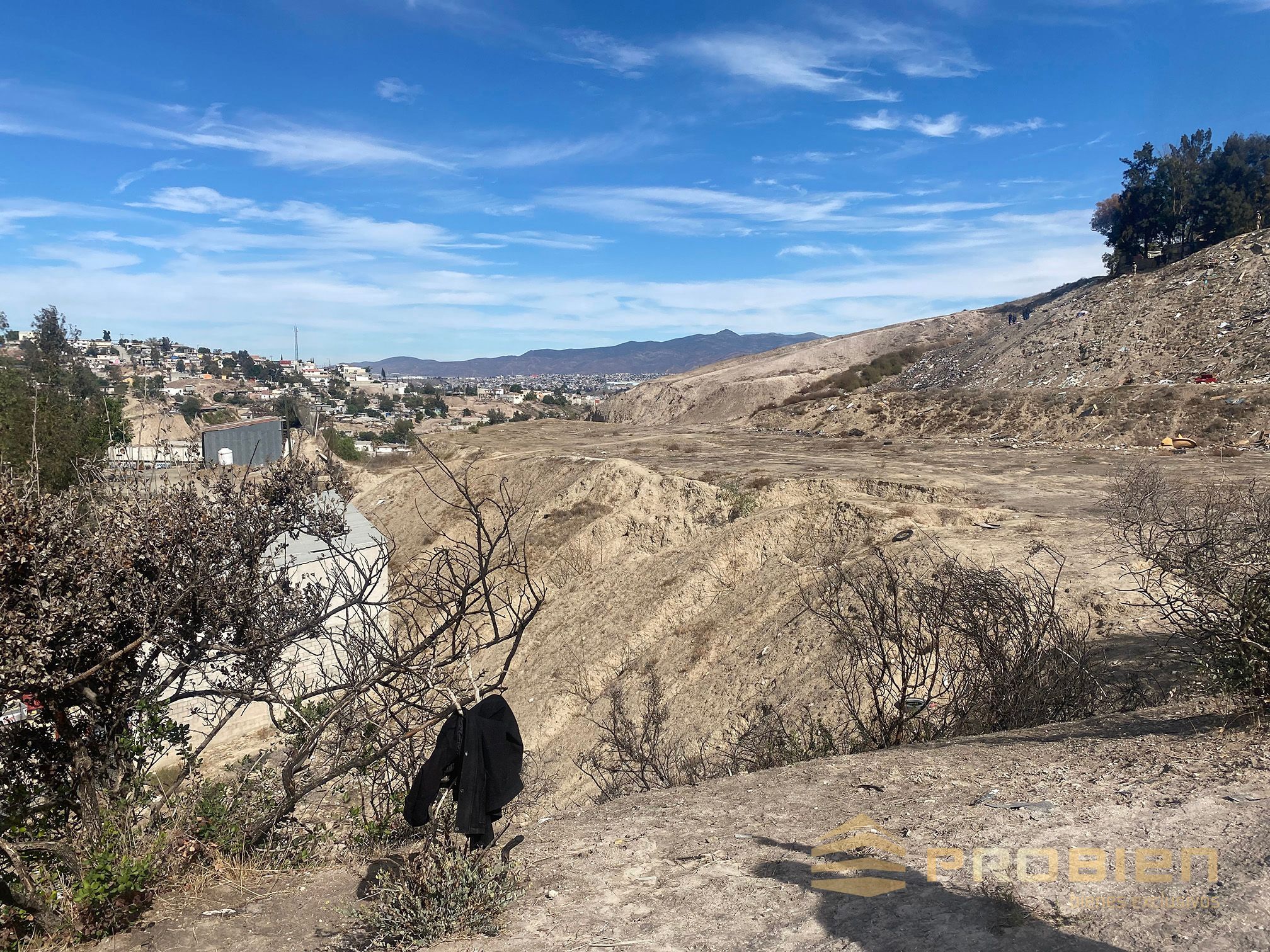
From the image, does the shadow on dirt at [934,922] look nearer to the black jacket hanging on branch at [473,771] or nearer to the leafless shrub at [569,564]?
the black jacket hanging on branch at [473,771]

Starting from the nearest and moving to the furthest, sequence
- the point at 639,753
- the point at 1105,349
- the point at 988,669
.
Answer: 1. the point at 988,669
2. the point at 639,753
3. the point at 1105,349

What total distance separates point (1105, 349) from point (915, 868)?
41056 mm

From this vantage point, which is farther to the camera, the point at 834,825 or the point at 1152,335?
the point at 1152,335

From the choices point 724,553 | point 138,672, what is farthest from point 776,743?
point 724,553

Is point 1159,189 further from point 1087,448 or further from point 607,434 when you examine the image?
point 607,434

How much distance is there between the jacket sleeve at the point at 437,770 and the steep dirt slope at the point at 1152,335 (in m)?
35.1

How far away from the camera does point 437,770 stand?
4.74 meters

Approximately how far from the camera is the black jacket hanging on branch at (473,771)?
15.4 feet

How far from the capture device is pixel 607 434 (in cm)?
4384

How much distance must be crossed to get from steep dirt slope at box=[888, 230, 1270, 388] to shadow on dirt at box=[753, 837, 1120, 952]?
111ft

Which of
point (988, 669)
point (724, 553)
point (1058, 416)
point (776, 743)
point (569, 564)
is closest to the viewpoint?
point (988, 669)

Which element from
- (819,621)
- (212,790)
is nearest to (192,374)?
(819,621)

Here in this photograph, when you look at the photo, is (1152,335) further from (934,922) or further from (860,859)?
(934,922)

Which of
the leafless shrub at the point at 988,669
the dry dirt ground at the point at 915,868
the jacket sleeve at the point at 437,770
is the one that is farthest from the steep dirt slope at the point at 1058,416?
the jacket sleeve at the point at 437,770
